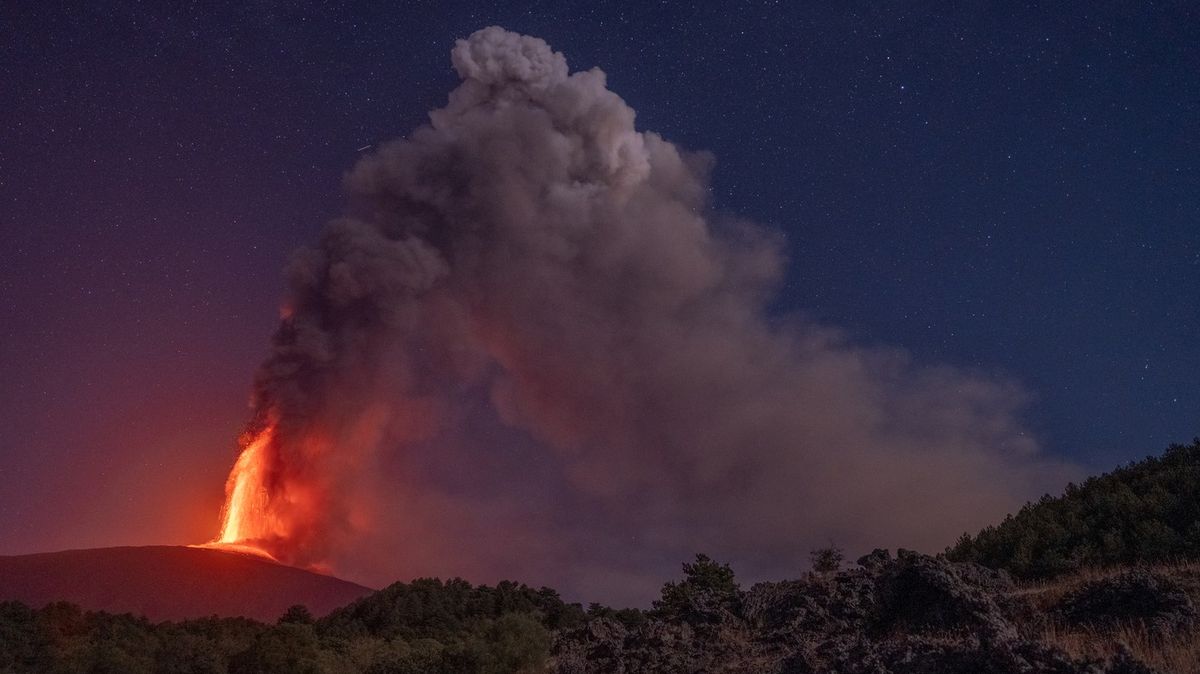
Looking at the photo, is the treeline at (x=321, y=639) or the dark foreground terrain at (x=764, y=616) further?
the treeline at (x=321, y=639)

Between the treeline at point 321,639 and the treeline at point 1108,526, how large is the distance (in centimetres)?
1462

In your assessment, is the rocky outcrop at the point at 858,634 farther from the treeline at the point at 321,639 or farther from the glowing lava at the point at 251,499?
the glowing lava at the point at 251,499

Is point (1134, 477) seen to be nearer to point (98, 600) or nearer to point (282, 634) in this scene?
point (282, 634)

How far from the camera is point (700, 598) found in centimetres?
2020

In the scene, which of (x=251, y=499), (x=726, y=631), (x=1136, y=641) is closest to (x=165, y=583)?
(x=251, y=499)

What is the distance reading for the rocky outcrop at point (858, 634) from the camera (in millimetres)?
7367

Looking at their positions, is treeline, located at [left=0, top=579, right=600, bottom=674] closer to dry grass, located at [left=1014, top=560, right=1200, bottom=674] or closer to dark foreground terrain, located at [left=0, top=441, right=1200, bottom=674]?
dark foreground terrain, located at [left=0, top=441, right=1200, bottom=674]

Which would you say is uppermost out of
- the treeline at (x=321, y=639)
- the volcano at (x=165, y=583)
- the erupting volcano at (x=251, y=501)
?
the erupting volcano at (x=251, y=501)

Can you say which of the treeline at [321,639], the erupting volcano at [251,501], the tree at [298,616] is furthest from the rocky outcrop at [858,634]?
the erupting volcano at [251,501]

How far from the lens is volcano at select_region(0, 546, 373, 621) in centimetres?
4591

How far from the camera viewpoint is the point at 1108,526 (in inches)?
988

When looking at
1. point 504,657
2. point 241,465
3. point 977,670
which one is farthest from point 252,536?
point 977,670

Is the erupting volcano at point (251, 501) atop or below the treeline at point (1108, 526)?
atop

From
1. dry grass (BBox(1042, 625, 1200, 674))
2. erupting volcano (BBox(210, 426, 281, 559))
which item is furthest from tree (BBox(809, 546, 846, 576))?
erupting volcano (BBox(210, 426, 281, 559))
